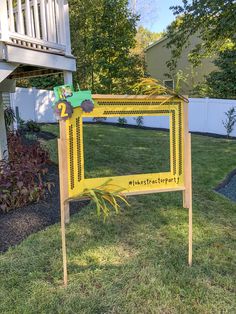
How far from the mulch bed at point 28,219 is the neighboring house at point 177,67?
13.7 metres

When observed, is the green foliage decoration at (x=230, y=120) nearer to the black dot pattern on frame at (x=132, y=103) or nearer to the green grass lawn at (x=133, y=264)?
the green grass lawn at (x=133, y=264)

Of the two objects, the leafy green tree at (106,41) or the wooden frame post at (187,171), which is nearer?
the wooden frame post at (187,171)

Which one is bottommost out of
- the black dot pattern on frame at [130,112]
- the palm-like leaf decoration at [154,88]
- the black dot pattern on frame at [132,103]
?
the black dot pattern on frame at [130,112]

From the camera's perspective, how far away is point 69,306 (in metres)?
2.38

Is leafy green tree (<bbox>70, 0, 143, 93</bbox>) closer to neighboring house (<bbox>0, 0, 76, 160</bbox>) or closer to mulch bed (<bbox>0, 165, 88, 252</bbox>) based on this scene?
neighboring house (<bbox>0, 0, 76, 160</bbox>)

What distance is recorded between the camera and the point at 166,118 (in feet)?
44.3

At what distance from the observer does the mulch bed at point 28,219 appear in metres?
3.43

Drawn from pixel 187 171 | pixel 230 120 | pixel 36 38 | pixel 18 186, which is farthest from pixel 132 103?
pixel 230 120

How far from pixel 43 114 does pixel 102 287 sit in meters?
12.6

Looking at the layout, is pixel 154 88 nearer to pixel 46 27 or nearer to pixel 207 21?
pixel 46 27

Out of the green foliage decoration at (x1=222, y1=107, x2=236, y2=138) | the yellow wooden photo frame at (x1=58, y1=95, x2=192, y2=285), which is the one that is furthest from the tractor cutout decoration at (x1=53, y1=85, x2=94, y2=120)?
the green foliage decoration at (x1=222, y1=107, x2=236, y2=138)

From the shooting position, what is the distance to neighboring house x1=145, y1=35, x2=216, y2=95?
58.1 ft

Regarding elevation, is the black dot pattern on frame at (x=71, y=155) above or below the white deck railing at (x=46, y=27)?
below

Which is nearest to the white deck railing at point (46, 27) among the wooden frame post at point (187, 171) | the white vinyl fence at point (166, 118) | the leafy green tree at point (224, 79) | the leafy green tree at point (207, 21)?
the wooden frame post at point (187, 171)
